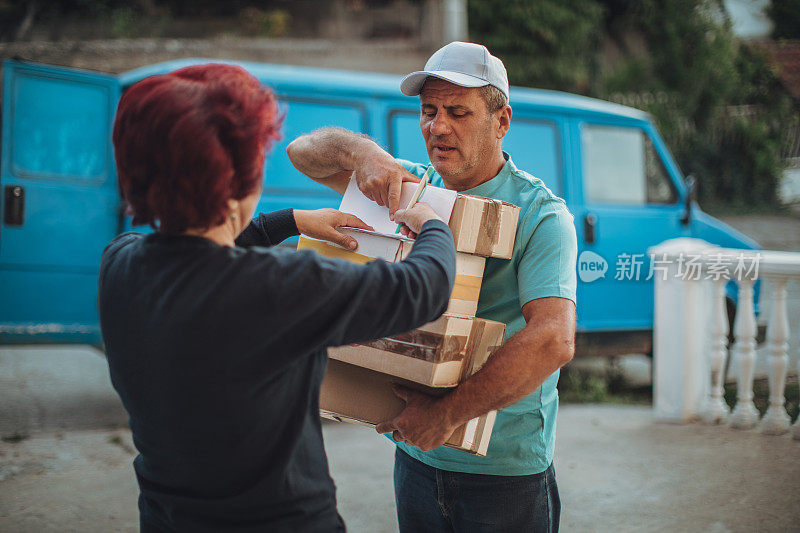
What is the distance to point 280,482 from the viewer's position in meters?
1.15

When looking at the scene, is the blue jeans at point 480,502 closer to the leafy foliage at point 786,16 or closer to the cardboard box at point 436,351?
the cardboard box at point 436,351

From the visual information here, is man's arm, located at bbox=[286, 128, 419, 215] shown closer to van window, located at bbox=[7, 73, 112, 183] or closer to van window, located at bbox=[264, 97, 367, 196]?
van window, located at bbox=[264, 97, 367, 196]

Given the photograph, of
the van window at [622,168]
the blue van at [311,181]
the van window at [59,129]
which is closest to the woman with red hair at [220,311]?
the blue van at [311,181]

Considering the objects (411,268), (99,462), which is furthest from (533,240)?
(99,462)

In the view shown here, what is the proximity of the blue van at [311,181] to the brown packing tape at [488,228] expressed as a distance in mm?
3205

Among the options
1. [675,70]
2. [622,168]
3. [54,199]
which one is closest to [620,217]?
[622,168]

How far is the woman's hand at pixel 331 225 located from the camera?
4.93 feet

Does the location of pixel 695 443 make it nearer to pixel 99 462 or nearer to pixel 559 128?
pixel 559 128

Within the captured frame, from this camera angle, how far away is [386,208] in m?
1.51

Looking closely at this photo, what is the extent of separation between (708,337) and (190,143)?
430 centimetres

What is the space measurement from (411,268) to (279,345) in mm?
250

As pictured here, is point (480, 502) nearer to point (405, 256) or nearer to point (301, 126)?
point (405, 256)

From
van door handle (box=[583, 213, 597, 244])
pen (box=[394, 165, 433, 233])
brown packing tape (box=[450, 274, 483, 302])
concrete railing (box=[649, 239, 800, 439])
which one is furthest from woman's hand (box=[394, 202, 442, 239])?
van door handle (box=[583, 213, 597, 244])

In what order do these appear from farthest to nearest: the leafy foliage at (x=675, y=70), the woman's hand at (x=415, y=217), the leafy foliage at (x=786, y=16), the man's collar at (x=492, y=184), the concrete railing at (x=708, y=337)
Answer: the leafy foliage at (x=675, y=70), the leafy foliage at (x=786, y=16), the concrete railing at (x=708, y=337), the man's collar at (x=492, y=184), the woman's hand at (x=415, y=217)
